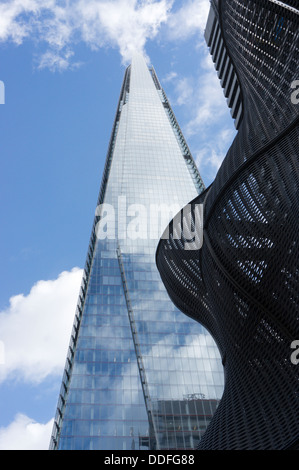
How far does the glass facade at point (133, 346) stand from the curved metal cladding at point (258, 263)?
85.3ft

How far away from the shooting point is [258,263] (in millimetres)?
15969

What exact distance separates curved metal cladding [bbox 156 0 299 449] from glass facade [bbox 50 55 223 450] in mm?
25991

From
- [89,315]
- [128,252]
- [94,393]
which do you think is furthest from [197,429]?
[128,252]

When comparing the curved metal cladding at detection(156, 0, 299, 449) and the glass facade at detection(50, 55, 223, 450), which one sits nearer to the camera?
the curved metal cladding at detection(156, 0, 299, 449)

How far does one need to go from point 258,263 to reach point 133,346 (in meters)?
38.8

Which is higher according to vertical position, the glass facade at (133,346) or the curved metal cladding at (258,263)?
the glass facade at (133,346)

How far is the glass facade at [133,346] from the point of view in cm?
4401

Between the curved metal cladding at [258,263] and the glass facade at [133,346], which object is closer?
the curved metal cladding at [258,263]

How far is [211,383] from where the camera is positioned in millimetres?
49844

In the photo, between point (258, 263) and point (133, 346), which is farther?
point (133, 346)

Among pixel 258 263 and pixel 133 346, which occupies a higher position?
pixel 133 346

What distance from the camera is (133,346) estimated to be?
52406 mm

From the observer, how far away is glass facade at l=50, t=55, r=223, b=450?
144ft
